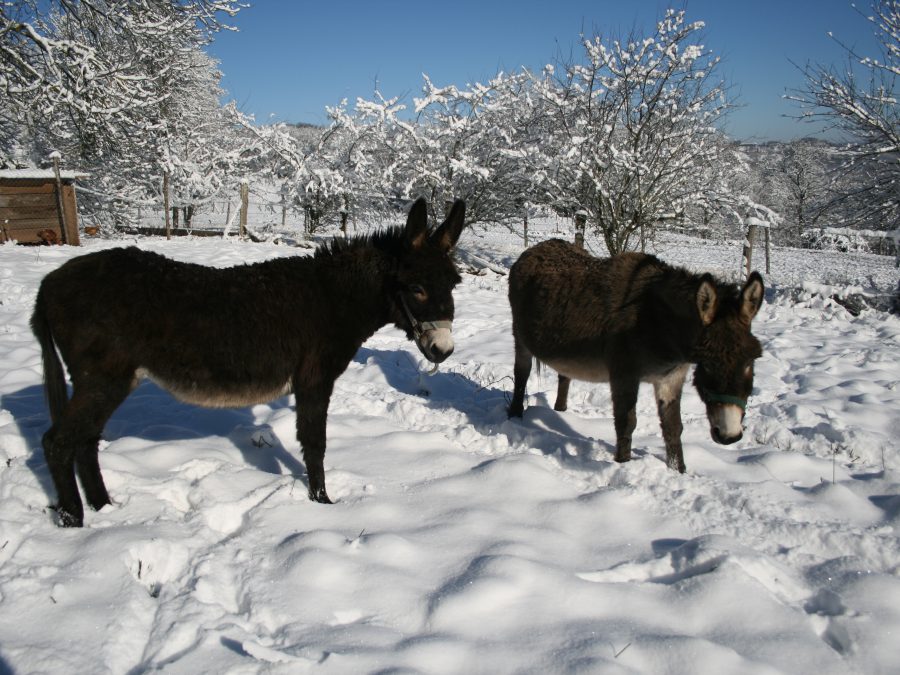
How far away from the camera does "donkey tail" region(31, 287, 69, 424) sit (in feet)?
9.25

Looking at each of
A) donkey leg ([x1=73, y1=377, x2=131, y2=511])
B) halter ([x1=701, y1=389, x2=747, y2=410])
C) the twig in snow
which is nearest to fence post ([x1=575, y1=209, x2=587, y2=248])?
halter ([x1=701, y1=389, x2=747, y2=410])

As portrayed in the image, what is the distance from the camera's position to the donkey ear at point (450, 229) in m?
3.46

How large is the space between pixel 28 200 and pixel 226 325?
1742 cm

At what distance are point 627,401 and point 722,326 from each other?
92cm

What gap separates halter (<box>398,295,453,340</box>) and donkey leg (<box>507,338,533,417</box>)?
6.21 ft

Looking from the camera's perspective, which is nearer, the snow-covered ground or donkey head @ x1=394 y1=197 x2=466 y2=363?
the snow-covered ground

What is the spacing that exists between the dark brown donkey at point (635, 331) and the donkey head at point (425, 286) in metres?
1.49

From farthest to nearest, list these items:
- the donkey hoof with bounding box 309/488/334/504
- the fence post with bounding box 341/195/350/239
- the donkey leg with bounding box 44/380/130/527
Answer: the fence post with bounding box 341/195/350/239 < the donkey hoof with bounding box 309/488/334/504 < the donkey leg with bounding box 44/380/130/527

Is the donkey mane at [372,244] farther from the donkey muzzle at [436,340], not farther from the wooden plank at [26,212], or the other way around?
the wooden plank at [26,212]

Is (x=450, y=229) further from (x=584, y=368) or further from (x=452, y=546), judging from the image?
(x=452, y=546)

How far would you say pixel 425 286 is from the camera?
3344 mm

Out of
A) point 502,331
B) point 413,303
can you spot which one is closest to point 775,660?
point 413,303

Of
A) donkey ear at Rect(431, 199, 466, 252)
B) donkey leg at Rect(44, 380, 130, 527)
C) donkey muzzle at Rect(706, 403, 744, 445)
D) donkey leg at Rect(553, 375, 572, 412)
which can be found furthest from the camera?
donkey leg at Rect(553, 375, 572, 412)

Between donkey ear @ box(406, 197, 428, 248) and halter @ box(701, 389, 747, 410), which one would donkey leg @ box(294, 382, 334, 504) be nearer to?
donkey ear @ box(406, 197, 428, 248)
